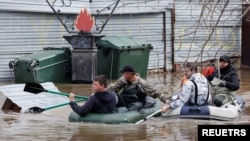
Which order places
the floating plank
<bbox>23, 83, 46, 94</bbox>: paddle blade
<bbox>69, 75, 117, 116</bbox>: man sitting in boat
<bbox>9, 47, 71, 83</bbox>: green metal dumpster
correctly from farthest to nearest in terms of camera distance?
<bbox>9, 47, 71, 83</bbox>: green metal dumpster, the floating plank, <bbox>23, 83, 46, 94</bbox>: paddle blade, <bbox>69, 75, 117, 116</bbox>: man sitting in boat

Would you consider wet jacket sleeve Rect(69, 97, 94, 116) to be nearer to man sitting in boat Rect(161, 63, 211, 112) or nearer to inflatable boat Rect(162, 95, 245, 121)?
man sitting in boat Rect(161, 63, 211, 112)

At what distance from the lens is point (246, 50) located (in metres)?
26.7

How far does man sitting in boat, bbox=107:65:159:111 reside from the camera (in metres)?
12.2

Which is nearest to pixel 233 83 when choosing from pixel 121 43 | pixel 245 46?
pixel 121 43

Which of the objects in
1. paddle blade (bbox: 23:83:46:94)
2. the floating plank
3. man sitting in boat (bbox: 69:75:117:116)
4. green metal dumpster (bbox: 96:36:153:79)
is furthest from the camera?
green metal dumpster (bbox: 96:36:153:79)

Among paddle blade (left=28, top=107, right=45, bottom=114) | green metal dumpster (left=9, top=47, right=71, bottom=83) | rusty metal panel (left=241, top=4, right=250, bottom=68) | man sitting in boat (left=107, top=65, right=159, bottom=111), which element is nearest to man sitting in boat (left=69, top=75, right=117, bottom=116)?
man sitting in boat (left=107, top=65, right=159, bottom=111)

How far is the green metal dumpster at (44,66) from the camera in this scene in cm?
1814

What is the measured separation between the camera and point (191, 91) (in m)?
12.0

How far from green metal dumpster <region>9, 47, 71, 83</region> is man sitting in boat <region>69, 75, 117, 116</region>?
703 centimetres

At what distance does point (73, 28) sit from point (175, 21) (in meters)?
5.38

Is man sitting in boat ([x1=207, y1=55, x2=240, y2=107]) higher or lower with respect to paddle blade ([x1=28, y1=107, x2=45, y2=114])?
higher

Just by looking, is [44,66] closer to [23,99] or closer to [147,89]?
[23,99]

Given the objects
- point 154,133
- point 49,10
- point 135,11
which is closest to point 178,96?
point 154,133

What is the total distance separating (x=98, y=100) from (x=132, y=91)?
129 cm
